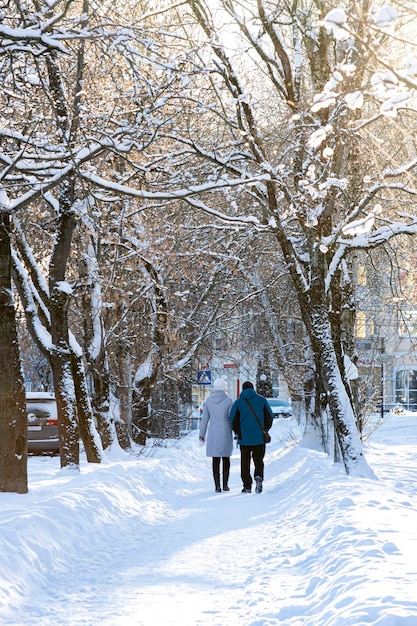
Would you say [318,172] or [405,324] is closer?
[318,172]

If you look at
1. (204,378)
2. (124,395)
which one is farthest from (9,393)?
(204,378)

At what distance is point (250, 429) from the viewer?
14.5 metres

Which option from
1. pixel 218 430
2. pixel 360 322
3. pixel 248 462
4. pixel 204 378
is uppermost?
pixel 360 322

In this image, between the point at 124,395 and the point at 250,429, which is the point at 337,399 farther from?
the point at 124,395

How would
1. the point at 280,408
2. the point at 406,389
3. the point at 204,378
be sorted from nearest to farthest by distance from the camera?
the point at 204,378 < the point at 280,408 < the point at 406,389

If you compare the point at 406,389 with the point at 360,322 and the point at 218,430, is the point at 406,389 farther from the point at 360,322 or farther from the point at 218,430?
the point at 218,430

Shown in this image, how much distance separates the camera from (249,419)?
1462cm

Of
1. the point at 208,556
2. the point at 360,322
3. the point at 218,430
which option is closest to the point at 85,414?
the point at 218,430

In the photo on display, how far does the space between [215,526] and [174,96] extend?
233 inches

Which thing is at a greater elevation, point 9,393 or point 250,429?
point 9,393

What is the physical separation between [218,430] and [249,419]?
2.14 ft

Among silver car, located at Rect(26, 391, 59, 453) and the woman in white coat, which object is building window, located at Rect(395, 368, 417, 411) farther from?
the woman in white coat

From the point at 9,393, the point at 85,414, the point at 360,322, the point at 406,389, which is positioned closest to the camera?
the point at 9,393

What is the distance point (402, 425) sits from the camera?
124ft
